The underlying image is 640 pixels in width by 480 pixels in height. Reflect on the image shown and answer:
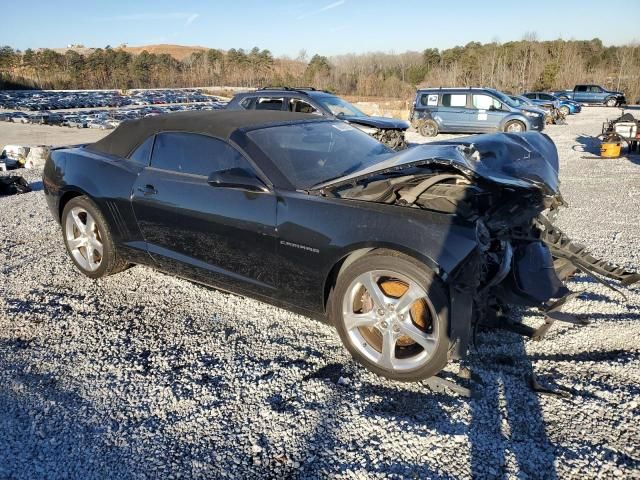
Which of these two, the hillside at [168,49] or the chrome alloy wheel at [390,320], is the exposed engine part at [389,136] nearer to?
the chrome alloy wheel at [390,320]

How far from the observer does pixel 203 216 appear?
3.43 metres

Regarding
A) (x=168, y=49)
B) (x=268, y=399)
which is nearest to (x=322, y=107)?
(x=268, y=399)

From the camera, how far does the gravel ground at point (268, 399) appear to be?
7.18 feet

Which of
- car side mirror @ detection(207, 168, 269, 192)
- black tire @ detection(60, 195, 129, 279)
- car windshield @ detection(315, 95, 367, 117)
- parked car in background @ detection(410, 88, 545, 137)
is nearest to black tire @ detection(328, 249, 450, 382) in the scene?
car side mirror @ detection(207, 168, 269, 192)

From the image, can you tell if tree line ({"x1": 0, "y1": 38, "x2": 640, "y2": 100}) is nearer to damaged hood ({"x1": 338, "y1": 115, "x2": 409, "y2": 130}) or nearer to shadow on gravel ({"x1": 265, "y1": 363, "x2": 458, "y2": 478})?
damaged hood ({"x1": 338, "y1": 115, "x2": 409, "y2": 130})

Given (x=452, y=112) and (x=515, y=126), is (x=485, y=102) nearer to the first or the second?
(x=452, y=112)

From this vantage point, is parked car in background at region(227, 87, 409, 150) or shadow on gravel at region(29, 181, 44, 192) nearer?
shadow on gravel at region(29, 181, 44, 192)

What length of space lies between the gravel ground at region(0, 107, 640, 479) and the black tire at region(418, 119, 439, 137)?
1427 cm

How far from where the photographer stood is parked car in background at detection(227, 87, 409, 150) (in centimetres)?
1011

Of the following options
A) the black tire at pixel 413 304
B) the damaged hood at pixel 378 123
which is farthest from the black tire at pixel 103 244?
the damaged hood at pixel 378 123

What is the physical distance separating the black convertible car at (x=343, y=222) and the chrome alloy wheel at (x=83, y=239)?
19 mm

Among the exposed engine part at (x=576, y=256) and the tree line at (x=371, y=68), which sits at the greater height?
the tree line at (x=371, y=68)

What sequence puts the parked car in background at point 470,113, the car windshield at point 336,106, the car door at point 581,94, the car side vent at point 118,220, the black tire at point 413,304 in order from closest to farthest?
the black tire at point 413,304 < the car side vent at point 118,220 < the car windshield at point 336,106 < the parked car in background at point 470,113 < the car door at point 581,94

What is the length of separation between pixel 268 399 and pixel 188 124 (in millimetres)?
2282
